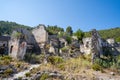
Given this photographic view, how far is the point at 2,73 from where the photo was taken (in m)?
26.2

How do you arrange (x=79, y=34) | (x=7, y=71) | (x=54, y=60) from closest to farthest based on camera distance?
(x=7, y=71), (x=54, y=60), (x=79, y=34)

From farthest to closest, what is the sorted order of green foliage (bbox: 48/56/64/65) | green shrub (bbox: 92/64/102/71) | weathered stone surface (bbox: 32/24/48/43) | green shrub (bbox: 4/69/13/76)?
weathered stone surface (bbox: 32/24/48/43)
green foliage (bbox: 48/56/64/65)
green shrub (bbox: 92/64/102/71)
green shrub (bbox: 4/69/13/76)

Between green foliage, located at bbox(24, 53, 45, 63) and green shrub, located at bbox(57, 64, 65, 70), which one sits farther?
green foliage, located at bbox(24, 53, 45, 63)

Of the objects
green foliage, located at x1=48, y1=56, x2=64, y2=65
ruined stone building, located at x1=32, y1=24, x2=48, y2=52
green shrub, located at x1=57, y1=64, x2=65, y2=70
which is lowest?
green shrub, located at x1=57, y1=64, x2=65, y2=70

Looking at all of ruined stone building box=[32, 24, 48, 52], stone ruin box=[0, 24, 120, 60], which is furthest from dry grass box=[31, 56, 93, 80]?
ruined stone building box=[32, 24, 48, 52]

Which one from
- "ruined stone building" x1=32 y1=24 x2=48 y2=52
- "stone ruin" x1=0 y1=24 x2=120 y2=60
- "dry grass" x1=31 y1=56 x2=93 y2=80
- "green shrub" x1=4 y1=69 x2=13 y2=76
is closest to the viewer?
"dry grass" x1=31 y1=56 x2=93 y2=80

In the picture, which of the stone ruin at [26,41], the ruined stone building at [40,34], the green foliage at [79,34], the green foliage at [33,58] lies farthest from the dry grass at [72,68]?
the green foliage at [79,34]

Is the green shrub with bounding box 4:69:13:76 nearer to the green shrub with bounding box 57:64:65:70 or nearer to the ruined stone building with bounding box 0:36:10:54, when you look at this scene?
the green shrub with bounding box 57:64:65:70

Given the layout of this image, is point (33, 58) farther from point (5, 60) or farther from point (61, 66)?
point (61, 66)

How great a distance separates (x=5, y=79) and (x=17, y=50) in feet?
20.3

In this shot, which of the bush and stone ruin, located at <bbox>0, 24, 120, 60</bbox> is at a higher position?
stone ruin, located at <bbox>0, 24, 120, 60</bbox>

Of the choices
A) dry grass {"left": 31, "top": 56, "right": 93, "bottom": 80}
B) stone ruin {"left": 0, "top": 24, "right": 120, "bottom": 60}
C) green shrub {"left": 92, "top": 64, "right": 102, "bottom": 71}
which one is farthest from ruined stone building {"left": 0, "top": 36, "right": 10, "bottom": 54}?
green shrub {"left": 92, "top": 64, "right": 102, "bottom": 71}

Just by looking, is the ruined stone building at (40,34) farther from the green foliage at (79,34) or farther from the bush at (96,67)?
the bush at (96,67)

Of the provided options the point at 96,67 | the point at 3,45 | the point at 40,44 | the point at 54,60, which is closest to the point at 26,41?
the point at 3,45
